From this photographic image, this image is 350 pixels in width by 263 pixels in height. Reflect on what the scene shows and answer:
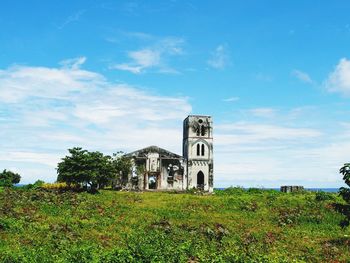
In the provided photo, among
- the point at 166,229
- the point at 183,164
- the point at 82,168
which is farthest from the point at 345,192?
the point at 183,164

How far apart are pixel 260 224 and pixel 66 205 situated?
14.5 m

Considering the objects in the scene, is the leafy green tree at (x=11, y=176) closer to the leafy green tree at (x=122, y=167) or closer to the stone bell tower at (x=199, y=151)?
the leafy green tree at (x=122, y=167)

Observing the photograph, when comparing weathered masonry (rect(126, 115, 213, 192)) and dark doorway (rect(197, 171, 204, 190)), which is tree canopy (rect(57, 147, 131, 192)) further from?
dark doorway (rect(197, 171, 204, 190))

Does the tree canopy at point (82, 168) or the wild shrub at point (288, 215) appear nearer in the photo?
the wild shrub at point (288, 215)

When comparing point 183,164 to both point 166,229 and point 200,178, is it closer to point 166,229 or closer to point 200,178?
point 200,178

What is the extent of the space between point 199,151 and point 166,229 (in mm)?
35646

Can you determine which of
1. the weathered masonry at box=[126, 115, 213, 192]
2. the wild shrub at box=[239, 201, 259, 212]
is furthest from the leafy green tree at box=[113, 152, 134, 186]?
the wild shrub at box=[239, 201, 259, 212]

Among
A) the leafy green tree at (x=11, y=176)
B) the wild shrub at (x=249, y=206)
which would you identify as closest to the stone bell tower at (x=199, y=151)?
the wild shrub at (x=249, y=206)

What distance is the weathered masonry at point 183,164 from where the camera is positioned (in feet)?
184

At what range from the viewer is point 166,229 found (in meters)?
24.3

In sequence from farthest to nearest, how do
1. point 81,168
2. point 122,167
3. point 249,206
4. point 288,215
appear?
point 122,167 → point 81,168 → point 249,206 → point 288,215

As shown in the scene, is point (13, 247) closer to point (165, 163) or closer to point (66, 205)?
point (66, 205)

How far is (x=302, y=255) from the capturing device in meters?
20.1

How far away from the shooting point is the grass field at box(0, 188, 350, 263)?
53.7 ft
